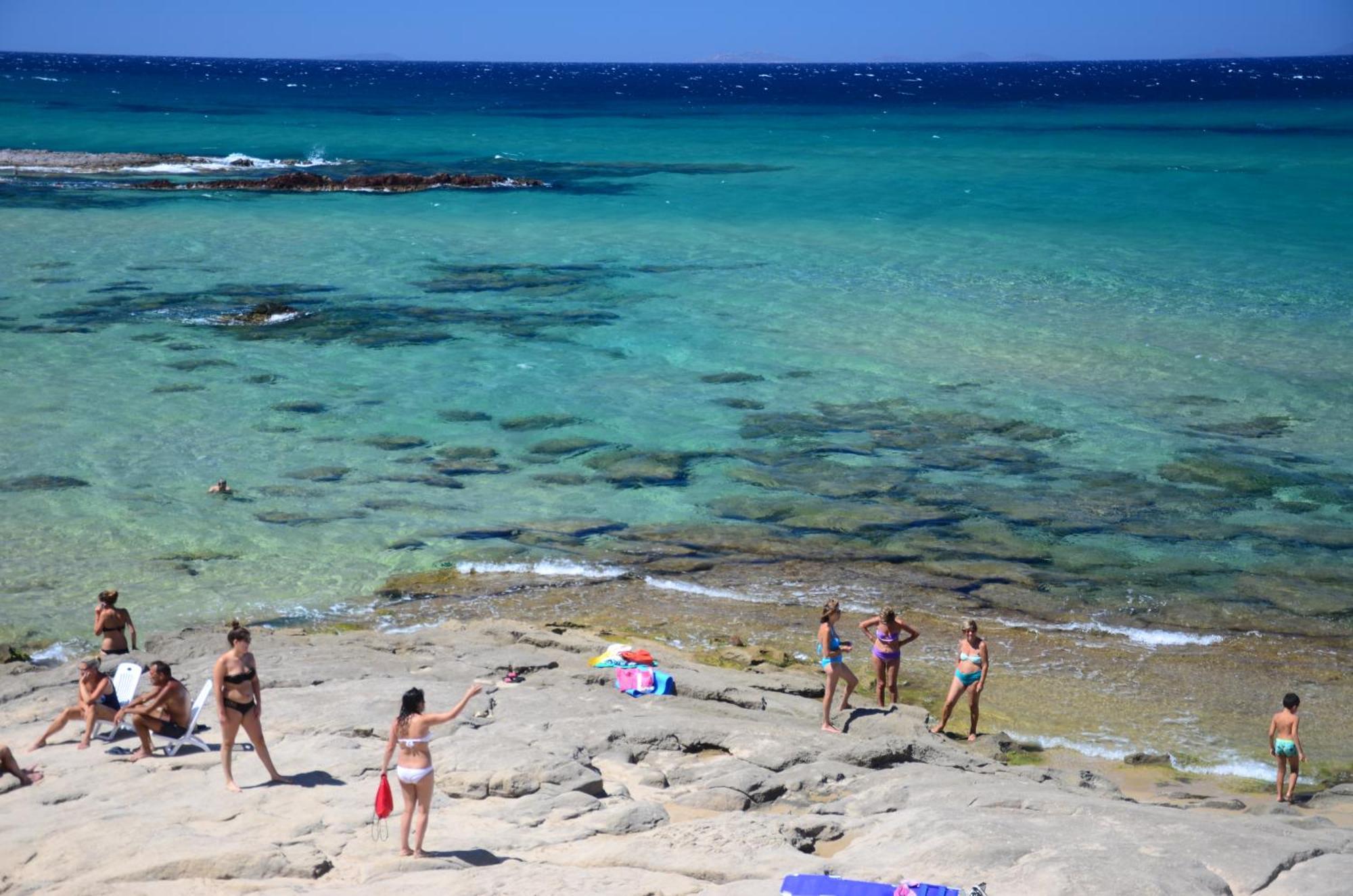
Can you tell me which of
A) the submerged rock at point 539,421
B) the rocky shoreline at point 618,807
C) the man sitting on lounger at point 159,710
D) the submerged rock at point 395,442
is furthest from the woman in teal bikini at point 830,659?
the submerged rock at point 539,421

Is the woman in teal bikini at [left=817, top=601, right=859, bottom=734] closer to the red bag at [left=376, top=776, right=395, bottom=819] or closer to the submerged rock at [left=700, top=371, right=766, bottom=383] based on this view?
the red bag at [left=376, top=776, right=395, bottom=819]

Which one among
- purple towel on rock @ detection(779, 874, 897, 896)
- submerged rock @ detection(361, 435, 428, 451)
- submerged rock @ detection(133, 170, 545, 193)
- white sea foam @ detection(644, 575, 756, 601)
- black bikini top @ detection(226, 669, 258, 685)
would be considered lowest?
white sea foam @ detection(644, 575, 756, 601)

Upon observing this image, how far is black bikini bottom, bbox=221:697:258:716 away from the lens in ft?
35.3

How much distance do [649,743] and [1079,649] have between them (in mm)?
6580

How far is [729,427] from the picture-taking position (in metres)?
24.3

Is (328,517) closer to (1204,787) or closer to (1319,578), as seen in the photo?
(1204,787)

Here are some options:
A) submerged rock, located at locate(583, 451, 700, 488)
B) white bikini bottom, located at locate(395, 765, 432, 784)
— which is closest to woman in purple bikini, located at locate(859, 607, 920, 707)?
white bikini bottom, located at locate(395, 765, 432, 784)

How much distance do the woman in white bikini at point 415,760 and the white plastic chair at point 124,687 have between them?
387 cm

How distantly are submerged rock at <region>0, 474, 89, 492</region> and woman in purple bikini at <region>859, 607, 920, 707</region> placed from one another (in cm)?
1358

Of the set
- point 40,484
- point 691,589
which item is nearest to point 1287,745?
point 691,589

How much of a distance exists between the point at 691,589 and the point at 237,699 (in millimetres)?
7678

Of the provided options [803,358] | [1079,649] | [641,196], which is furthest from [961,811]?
[641,196]

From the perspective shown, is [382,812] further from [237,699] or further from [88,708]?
[88,708]

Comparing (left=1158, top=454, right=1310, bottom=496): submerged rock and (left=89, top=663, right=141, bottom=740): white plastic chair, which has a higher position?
(left=1158, top=454, right=1310, bottom=496): submerged rock
